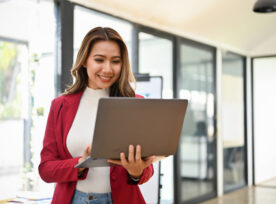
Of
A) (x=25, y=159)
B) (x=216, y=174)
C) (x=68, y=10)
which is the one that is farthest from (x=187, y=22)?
(x=25, y=159)

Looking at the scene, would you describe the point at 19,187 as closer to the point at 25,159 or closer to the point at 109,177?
the point at 25,159

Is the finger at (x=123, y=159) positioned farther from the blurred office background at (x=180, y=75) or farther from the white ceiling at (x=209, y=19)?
the white ceiling at (x=209, y=19)

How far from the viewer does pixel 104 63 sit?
1.45 m

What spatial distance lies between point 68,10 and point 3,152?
1367 millimetres

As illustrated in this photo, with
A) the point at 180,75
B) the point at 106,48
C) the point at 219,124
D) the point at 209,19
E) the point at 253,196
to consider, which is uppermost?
the point at 209,19

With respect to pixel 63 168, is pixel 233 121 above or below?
above

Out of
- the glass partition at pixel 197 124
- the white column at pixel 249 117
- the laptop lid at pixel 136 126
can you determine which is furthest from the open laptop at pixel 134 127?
the white column at pixel 249 117

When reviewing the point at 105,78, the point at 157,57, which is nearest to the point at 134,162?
the point at 105,78

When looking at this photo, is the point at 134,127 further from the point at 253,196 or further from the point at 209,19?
the point at 253,196

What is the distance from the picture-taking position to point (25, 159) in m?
3.35

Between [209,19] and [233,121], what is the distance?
2.25m

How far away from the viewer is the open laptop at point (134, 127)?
4.12ft

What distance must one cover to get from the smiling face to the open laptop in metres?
0.22

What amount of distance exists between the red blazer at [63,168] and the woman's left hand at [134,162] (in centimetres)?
8
